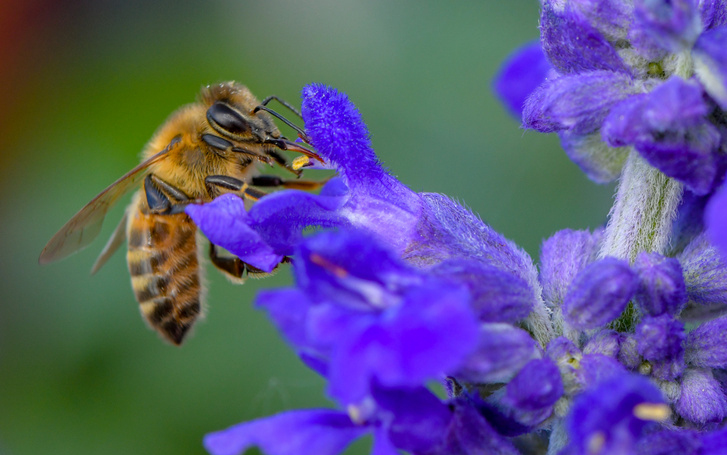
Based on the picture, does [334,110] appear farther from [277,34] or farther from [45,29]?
[45,29]

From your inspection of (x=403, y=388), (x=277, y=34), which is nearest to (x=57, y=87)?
(x=277, y=34)

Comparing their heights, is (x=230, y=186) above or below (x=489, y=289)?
above

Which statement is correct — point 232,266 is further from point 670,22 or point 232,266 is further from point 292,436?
point 670,22

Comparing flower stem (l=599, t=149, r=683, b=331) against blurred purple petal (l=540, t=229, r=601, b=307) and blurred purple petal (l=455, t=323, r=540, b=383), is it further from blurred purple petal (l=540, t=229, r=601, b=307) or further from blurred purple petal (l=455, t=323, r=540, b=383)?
blurred purple petal (l=455, t=323, r=540, b=383)

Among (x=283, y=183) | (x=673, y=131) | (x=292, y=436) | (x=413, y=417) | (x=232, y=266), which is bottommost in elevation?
(x=292, y=436)

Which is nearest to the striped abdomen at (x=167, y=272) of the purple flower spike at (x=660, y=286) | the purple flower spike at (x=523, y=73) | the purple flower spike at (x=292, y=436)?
the purple flower spike at (x=523, y=73)

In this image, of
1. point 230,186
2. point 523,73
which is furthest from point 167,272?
point 523,73
